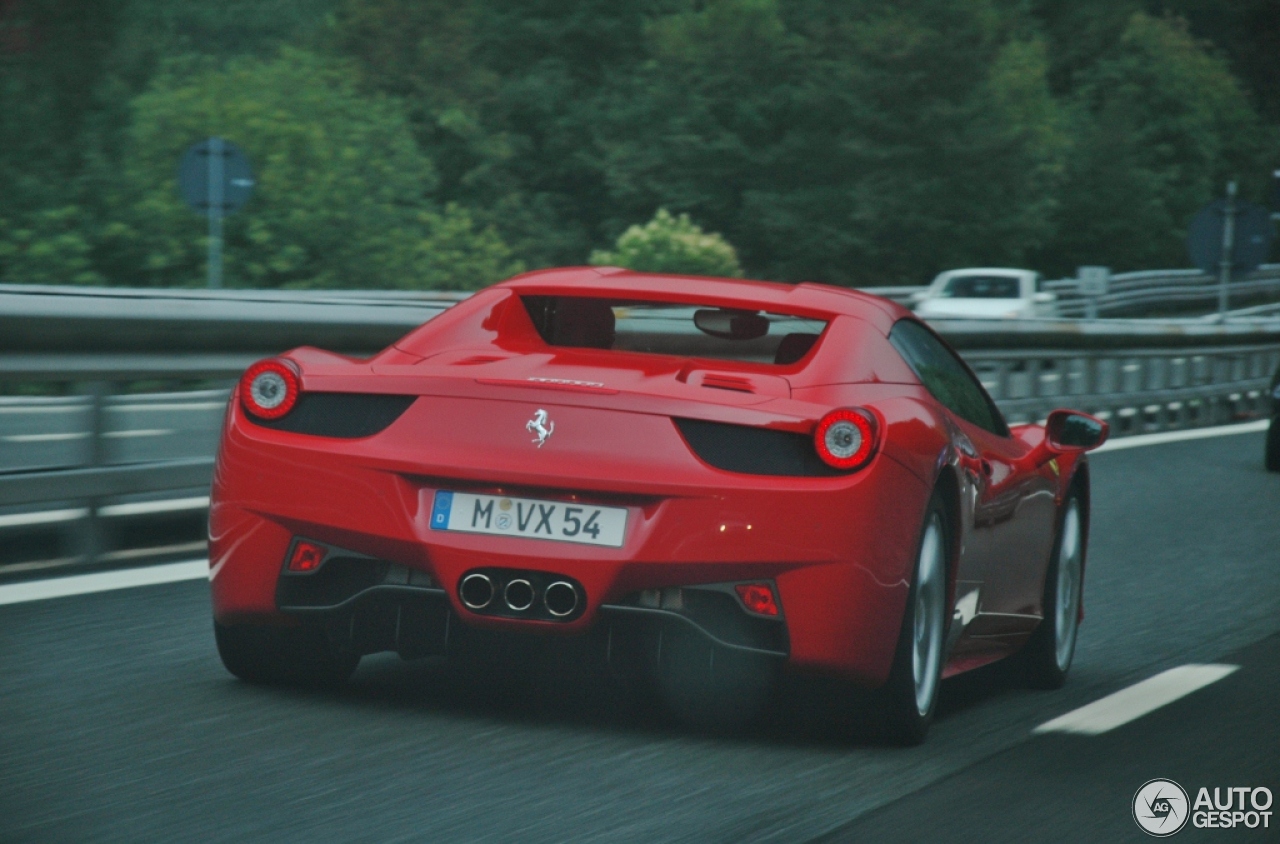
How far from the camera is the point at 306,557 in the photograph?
18.1ft

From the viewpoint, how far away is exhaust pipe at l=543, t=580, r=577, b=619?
526 cm

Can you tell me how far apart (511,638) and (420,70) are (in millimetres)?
70502

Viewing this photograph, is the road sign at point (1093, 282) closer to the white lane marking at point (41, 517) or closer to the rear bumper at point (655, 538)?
the white lane marking at point (41, 517)

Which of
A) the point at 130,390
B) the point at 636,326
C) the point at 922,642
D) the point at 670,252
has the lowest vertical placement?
the point at 670,252

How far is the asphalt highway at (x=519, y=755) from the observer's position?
4.54 m

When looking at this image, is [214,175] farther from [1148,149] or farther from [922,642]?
[1148,149]

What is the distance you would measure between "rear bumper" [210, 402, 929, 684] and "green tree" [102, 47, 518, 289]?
84.2 ft

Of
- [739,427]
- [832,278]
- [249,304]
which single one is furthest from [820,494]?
[832,278]

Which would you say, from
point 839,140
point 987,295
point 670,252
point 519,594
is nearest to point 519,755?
point 519,594

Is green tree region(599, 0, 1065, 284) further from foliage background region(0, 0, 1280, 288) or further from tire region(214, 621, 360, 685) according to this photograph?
tire region(214, 621, 360, 685)

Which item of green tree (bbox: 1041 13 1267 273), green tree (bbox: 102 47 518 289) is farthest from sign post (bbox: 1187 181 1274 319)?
green tree (bbox: 1041 13 1267 273)

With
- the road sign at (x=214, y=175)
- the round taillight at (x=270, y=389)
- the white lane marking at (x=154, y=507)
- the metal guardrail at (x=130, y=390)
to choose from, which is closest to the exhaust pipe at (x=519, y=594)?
the round taillight at (x=270, y=389)

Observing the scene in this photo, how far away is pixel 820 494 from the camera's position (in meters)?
5.29
